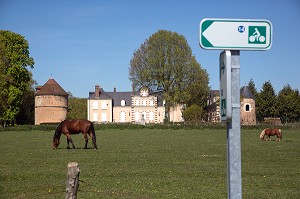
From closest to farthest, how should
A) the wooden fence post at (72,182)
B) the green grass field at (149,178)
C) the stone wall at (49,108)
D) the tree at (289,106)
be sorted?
1. the wooden fence post at (72,182)
2. the green grass field at (149,178)
3. the stone wall at (49,108)
4. the tree at (289,106)

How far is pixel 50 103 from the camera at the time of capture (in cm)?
7581

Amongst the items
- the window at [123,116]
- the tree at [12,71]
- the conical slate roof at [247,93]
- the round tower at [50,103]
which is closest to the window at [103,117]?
the window at [123,116]

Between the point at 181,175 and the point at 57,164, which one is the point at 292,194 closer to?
the point at 181,175

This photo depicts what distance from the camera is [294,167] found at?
49.2ft

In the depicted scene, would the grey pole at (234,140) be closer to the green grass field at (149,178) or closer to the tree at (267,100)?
the green grass field at (149,178)

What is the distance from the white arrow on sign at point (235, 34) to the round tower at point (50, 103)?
72925mm

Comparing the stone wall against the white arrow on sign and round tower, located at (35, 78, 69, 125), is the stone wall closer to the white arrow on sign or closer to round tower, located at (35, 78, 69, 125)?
round tower, located at (35, 78, 69, 125)

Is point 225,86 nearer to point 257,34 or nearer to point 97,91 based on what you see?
point 257,34

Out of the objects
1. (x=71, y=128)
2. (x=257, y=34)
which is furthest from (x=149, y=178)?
(x=71, y=128)

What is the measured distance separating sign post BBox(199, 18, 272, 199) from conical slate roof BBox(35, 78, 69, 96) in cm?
7451

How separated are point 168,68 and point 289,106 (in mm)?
32365

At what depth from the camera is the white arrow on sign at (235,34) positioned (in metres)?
3.71

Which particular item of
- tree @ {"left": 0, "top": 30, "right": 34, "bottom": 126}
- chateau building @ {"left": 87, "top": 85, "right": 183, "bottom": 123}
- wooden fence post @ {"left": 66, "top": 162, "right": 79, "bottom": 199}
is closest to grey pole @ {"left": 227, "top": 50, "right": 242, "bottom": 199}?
wooden fence post @ {"left": 66, "top": 162, "right": 79, "bottom": 199}

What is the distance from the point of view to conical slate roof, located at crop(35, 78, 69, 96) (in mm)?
76438
